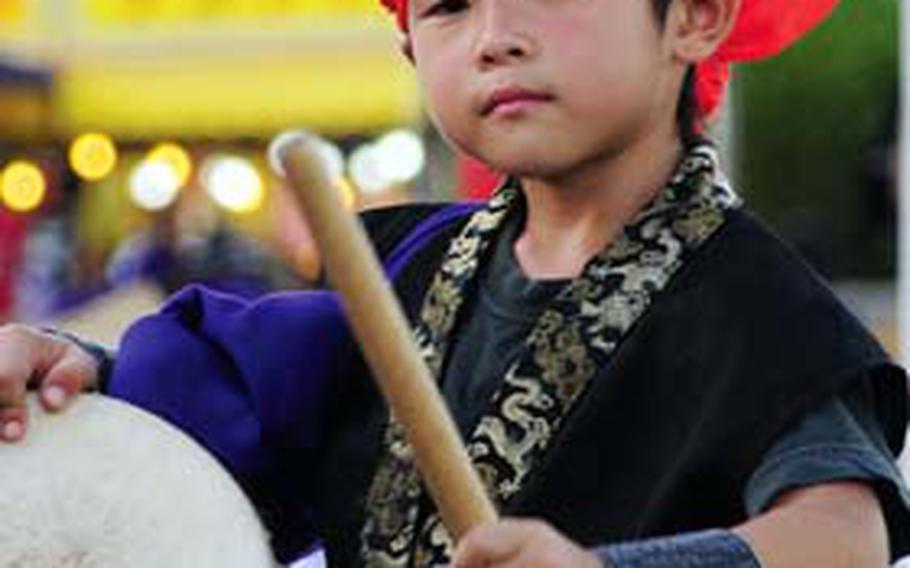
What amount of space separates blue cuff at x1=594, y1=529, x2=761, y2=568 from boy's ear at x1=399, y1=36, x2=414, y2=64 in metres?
0.49

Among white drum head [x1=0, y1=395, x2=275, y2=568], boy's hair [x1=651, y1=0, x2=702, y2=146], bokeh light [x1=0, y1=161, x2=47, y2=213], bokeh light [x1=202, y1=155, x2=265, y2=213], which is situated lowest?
white drum head [x1=0, y1=395, x2=275, y2=568]

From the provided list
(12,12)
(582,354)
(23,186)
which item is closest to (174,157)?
(23,186)

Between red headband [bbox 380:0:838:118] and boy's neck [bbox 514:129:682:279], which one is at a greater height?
red headband [bbox 380:0:838:118]

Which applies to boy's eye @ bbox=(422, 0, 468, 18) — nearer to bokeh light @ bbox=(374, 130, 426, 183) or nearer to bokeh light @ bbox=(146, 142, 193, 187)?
bokeh light @ bbox=(374, 130, 426, 183)

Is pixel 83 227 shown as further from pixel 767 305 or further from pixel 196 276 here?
pixel 767 305

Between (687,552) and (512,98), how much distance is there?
36 centimetres

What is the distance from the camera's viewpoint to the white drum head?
1.71 metres

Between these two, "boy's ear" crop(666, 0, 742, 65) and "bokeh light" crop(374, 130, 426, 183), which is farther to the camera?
"bokeh light" crop(374, 130, 426, 183)

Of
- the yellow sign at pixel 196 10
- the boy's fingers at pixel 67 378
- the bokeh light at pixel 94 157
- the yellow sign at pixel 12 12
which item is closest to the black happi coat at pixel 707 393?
the boy's fingers at pixel 67 378

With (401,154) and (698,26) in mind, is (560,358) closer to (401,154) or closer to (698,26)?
(698,26)

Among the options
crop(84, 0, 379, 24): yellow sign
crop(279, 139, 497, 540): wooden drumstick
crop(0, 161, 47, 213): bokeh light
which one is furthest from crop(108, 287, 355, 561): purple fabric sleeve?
crop(84, 0, 379, 24): yellow sign

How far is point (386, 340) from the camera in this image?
1391 mm

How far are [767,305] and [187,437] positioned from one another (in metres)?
0.44

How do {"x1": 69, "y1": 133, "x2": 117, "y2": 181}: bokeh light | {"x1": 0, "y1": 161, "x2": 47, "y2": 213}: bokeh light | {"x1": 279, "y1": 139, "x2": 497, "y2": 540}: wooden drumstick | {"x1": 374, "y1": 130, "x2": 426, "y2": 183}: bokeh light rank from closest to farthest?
{"x1": 279, "y1": 139, "x2": 497, "y2": 540}: wooden drumstick → {"x1": 374, "y1": 130, "x2": 426, "y2": 183}: bokeh light → {"x1": 0, "y1": 161, "x2": 47, "y2": 213}: bokeh light → {"x1": 69, "y1": 133, "x2": 117, "y2": 181}: bokeh light
